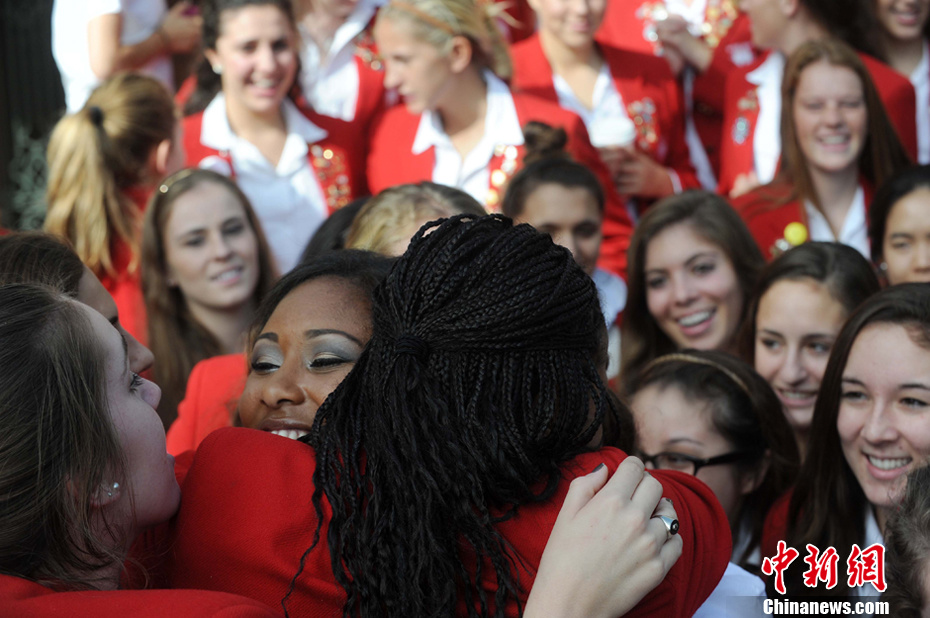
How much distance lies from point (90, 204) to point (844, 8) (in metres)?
3.23

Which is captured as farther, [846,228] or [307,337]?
[846,228]

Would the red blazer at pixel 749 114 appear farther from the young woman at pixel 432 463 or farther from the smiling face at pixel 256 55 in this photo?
the young woman at pixel 432 463

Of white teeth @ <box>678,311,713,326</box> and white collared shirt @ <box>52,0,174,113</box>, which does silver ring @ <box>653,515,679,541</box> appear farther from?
white collared shirt @ <box>52,0,174,113</box>

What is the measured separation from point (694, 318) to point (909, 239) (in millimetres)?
731

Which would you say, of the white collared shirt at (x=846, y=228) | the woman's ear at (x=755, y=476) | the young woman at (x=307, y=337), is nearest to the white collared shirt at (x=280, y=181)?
the white collared shirt at (x=846, y=228)

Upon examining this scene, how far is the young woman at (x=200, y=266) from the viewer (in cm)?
343

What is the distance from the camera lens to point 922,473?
1.82 meters

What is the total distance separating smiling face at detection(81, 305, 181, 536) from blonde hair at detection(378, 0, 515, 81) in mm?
2828

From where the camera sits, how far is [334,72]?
4547mm

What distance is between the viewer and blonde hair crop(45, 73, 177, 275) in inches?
146

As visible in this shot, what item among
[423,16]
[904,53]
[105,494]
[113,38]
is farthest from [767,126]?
[105,494]

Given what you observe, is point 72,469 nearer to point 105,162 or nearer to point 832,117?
point 105,162

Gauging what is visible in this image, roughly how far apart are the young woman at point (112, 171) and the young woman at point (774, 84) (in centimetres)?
234

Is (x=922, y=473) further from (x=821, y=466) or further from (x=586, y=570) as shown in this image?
(x=586, y=570)
